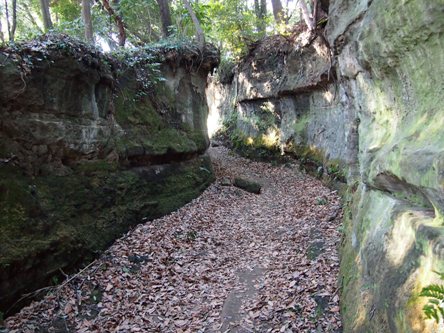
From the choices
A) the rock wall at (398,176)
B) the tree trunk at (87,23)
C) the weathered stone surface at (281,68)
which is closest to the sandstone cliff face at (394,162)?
the rock wall at (398,176)

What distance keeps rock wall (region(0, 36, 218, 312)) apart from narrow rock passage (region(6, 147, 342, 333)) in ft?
1.77

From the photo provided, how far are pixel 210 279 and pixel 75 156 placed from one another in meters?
3.85

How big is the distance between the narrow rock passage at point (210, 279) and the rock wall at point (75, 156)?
0.54 meters

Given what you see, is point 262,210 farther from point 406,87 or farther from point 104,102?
point 406,87

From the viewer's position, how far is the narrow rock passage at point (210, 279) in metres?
5.36

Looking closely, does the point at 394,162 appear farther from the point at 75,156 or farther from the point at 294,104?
the point at 294,104

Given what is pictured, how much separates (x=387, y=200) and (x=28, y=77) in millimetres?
6440

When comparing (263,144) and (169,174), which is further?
(263,144)

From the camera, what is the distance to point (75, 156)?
7.56 meters

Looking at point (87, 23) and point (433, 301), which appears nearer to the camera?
point (433, 301)

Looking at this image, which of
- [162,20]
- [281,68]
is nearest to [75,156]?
[162,20]

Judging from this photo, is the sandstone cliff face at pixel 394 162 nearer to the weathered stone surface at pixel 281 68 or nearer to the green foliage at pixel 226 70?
the weathered stone surface at pixel 281 68

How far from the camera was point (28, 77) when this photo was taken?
21.5ft

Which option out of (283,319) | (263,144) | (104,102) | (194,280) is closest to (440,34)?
(283,319)
